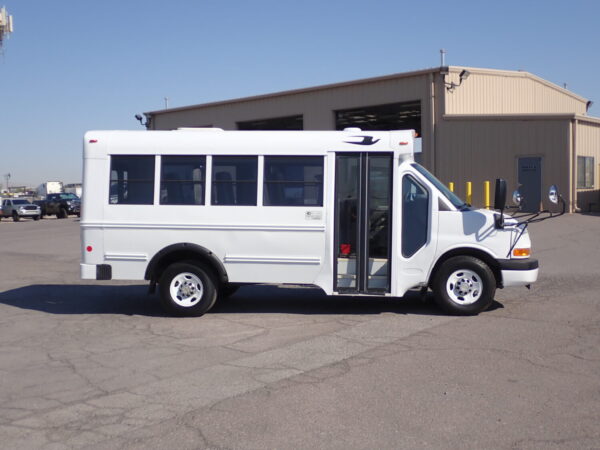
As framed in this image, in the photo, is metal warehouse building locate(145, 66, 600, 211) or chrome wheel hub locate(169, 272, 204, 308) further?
metal warehouse building locate(145, 66, 600, 211)

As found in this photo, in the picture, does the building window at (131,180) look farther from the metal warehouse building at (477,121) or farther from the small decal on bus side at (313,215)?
the metal warehouse building at (477,121)

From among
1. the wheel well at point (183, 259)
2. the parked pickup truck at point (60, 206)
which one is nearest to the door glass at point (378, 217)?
the wheel well at point (183, 259)

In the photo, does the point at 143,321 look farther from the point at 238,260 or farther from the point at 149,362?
the point at 149,362

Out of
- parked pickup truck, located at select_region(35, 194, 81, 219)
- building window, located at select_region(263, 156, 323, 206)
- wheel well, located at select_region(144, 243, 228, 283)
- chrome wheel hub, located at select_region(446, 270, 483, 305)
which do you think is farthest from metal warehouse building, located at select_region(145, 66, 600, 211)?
wheel well, located at select_region(144, 243, 228, 283)

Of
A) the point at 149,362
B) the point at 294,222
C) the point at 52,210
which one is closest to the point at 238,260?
the point at 294,222

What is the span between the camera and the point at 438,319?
29.8ft

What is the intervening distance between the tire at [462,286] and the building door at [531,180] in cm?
1787

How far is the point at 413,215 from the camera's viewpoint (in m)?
9.34

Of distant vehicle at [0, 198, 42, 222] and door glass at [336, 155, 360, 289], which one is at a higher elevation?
distant vehicle at [0, 198, 42, 222]

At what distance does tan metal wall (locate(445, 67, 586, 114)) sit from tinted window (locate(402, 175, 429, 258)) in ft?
64.2

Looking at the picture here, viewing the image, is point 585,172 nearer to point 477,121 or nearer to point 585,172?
point 585,172

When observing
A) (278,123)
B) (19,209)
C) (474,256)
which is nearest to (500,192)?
(474,256)

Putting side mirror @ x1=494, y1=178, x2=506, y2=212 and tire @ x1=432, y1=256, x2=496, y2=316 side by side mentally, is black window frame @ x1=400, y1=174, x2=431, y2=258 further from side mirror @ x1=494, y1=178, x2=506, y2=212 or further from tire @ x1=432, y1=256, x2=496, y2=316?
side mirror @ x1=494, y1=178, x2=506, y2=212

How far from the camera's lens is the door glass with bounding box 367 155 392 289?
934 centimetres
